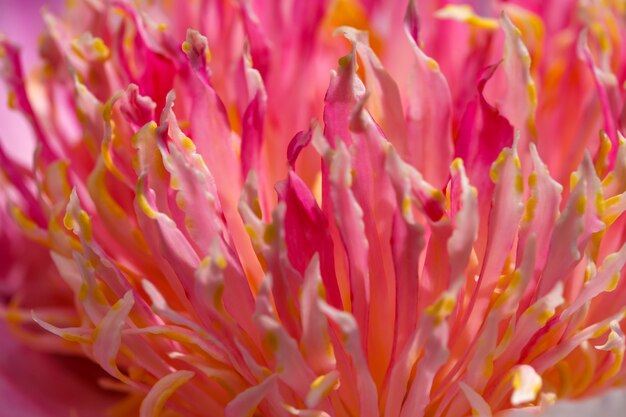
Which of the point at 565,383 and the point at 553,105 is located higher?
the point at 553,105

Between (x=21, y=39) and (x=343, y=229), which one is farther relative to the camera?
(x=21, y=39)

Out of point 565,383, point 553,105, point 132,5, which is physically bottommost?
point 565,383

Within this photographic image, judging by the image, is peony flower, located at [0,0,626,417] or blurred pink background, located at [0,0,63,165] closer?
peony flower, located at [0,0,626,417]

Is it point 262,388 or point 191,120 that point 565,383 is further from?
point 191,120

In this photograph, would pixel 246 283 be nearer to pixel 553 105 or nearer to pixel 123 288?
pixel 123 288

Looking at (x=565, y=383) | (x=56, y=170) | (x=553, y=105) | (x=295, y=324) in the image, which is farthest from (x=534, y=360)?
(x=56, y=170)

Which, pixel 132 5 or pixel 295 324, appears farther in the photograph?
pixel 132 5

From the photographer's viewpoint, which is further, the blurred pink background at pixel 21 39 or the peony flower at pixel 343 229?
the blurred pink background at pixel 21 39
